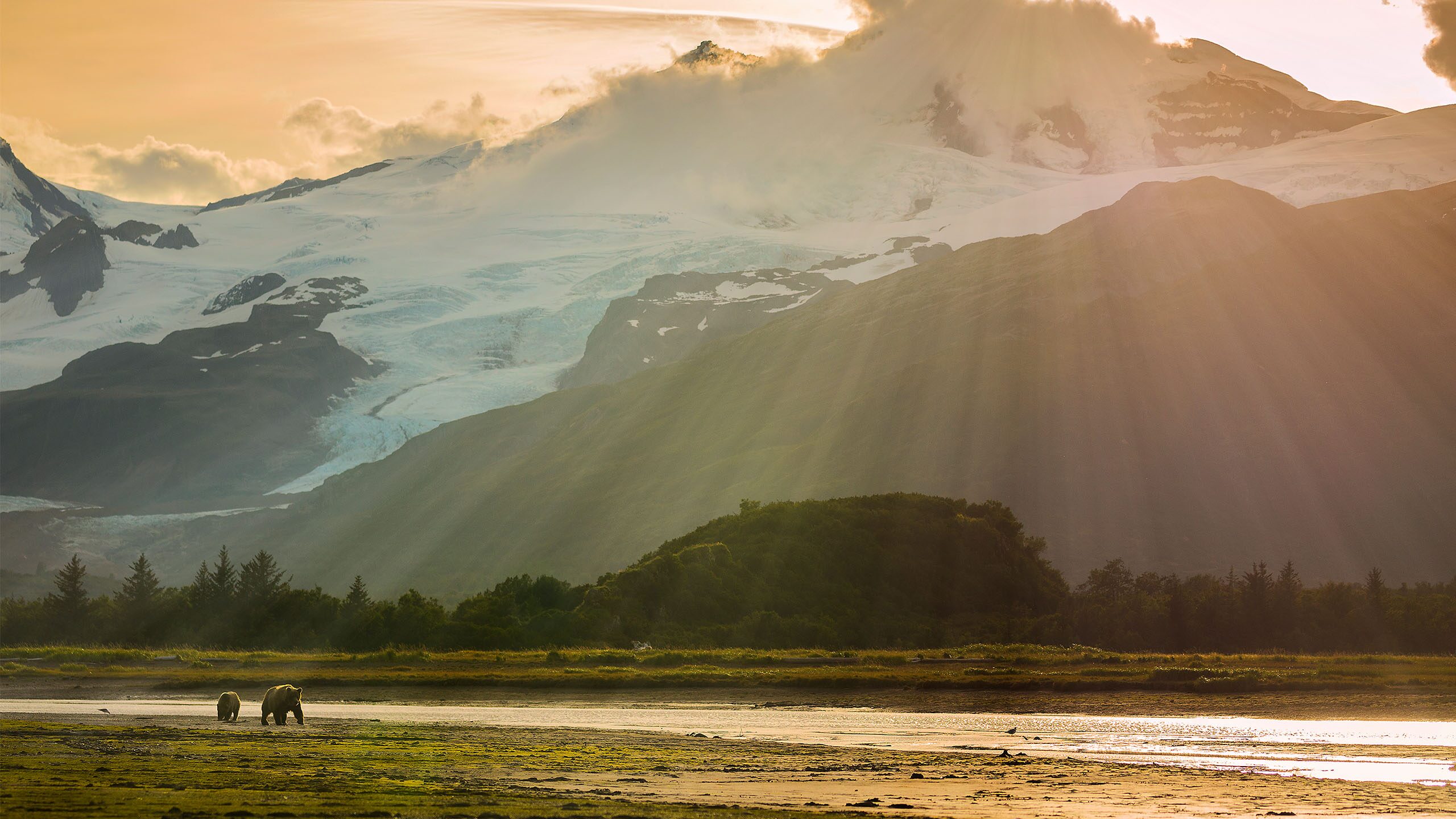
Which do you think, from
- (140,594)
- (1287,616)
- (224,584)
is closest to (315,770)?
(224,584)

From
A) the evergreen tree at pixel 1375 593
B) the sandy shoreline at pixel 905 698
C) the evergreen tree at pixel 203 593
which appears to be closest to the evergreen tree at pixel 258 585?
the evergreen tree at pixel 203 593

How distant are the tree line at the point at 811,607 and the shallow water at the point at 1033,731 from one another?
29.7 m

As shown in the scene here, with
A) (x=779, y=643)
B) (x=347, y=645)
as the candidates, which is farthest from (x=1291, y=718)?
(x=347, y=645)

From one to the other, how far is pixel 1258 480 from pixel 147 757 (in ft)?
554

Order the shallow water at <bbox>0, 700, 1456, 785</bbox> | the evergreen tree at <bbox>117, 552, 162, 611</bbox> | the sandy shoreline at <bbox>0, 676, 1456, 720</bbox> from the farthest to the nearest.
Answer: the evergreen tree at <bbox>117, 552, 162, 611</bbox>, the sandy shoreline at <bbox>0, 676, 1456, 720</bbox>, the shallow water at <bbox>0, 700, 1456, 785</bbox>

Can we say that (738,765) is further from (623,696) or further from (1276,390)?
(1276,390)

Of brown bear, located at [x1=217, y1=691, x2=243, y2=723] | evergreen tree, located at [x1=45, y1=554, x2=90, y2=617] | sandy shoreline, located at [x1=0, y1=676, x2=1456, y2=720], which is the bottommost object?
sandy shoreline, located at [x1=0, y1=676, x2=1456, y2=720]

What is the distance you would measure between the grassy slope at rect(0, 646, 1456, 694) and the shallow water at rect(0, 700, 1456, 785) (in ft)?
29.3

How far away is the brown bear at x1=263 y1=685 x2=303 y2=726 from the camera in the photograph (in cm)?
2994

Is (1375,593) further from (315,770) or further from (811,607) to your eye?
(315,770)

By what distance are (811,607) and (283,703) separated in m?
46.0

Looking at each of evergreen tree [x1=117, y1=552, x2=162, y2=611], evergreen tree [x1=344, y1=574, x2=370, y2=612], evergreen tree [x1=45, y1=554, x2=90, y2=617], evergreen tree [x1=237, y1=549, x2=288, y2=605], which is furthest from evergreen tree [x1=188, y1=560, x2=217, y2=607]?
evergreen tree [x1=344, y1=574, x2=370, y2=612]

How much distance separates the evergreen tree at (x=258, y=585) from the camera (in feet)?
256

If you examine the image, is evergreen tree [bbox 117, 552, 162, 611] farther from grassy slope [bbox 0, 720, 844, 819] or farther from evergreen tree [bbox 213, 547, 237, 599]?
grassy slope [bbox 0, 720, 844, 819]
